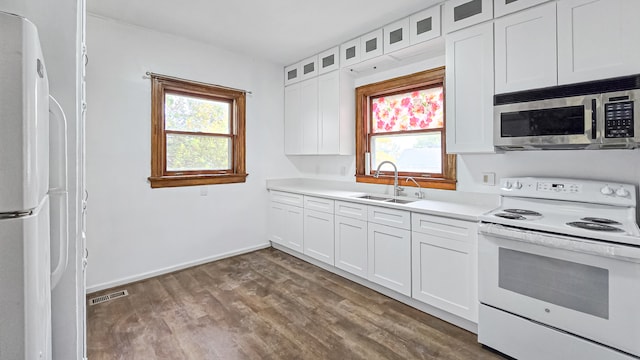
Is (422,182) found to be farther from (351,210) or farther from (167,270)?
(167,270)

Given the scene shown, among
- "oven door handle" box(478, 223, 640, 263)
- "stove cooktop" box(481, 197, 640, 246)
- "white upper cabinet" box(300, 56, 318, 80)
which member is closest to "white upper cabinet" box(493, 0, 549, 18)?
"stove cooktop" box(481, 197, 640, 246)

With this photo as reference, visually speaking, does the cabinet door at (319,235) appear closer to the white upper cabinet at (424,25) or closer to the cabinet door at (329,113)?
the cabinet door at (329,113)

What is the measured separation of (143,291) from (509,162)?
3.69 meters

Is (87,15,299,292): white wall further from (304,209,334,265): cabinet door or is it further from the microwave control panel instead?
the microwave control panel

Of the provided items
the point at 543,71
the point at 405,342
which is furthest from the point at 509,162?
the point at 405,342

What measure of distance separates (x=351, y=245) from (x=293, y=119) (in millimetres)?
2153

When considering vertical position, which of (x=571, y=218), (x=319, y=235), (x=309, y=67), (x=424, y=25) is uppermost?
(x=309, y=67)

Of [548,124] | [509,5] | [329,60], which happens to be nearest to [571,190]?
[548,124]

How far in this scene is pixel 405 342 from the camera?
2.19 m

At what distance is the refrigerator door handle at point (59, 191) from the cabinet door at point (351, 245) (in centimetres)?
238

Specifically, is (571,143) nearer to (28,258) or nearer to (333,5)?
(333,5)

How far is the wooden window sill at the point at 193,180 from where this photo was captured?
344 centimetres

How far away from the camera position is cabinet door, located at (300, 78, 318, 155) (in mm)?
4070

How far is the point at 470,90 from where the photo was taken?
8.21 feet
